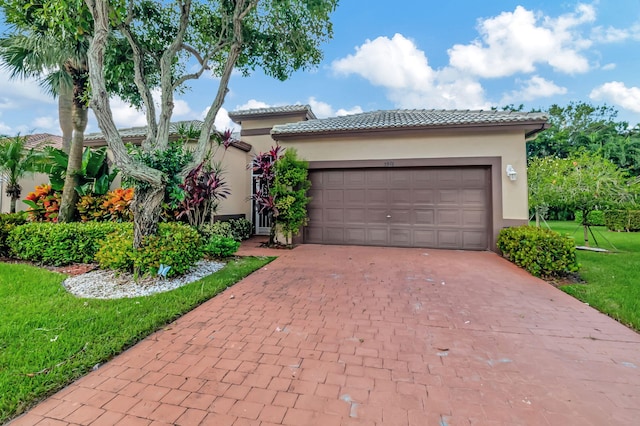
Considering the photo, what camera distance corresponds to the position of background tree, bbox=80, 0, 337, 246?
16.8 feet

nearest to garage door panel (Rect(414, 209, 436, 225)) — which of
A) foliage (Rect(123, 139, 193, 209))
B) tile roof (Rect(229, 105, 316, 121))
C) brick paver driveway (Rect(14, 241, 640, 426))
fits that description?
brick paver driveway (Rect(14, 241, 640, 426))

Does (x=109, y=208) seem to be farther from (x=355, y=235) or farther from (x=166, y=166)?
(x=355, y=235)

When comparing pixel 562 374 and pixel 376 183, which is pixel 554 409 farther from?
pixel 376 183

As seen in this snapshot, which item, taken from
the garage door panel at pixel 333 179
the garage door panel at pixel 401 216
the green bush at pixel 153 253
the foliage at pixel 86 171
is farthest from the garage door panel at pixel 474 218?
the foliage at pixel 86 171

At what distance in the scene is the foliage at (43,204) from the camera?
30.3ft

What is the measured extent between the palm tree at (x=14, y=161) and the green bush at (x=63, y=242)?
4.15 metres

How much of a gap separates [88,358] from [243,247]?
672 centimetres

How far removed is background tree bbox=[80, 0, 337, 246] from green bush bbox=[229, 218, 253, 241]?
3807mm

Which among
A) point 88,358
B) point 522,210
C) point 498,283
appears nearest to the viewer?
point 88,358

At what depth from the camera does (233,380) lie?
2598 millimetres

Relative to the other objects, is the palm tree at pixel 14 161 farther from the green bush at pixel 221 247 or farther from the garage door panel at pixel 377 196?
the garage door panel at pixel 377 196

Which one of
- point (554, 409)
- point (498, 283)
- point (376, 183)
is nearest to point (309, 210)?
point (376, 183)

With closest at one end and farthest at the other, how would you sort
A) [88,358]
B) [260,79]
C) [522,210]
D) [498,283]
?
[88,358], [498,283], [522,210], [260,79]

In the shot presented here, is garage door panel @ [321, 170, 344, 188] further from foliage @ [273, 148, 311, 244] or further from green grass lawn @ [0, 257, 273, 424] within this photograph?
green grass lawn @ [0, 257, 273, 424]
